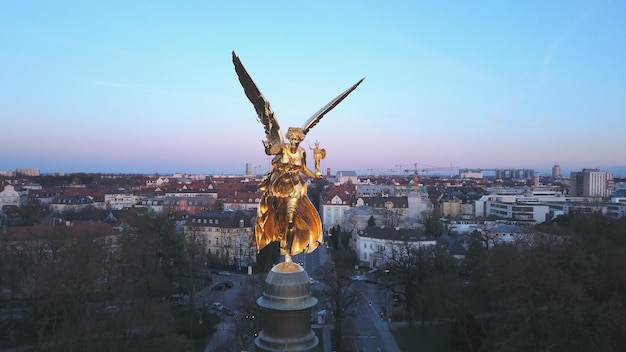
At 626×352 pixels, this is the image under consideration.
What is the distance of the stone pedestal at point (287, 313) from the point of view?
7.89m

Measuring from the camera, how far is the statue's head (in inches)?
326

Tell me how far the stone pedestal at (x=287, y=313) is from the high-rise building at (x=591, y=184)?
160m

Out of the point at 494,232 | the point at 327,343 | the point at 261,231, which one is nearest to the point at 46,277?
the point at 327,343

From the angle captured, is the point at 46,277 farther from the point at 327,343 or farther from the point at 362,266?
the point at 362,266

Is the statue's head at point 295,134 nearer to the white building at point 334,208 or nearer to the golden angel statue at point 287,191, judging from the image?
the golden angel statue at point 287,191

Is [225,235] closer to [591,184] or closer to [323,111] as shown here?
[323,111]

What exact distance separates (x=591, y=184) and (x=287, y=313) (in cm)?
16508

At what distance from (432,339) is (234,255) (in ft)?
96.6

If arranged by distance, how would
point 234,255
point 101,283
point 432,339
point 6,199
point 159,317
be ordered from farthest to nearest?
point 6,199
point 234,255
point 101,283
point 432,339
point 159,317

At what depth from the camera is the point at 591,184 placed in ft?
493

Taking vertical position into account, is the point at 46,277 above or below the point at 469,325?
above

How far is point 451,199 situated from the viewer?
110m

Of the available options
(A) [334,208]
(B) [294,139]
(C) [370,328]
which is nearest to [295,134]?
(B) [294,139]

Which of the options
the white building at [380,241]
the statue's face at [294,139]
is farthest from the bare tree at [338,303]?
the statue's face at [294,139]
